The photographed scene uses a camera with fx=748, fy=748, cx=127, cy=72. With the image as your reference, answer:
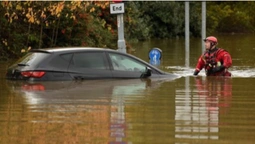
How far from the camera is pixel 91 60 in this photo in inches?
671

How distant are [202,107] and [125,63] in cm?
531

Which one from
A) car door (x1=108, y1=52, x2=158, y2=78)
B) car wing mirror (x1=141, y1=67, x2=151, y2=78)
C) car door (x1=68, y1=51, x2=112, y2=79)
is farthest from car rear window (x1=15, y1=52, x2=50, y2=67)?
car wing mirror (x1=141, y1=67, x2=151, y2=78)

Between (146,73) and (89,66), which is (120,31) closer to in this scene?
(146,73)

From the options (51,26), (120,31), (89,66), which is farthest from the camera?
(51,26)

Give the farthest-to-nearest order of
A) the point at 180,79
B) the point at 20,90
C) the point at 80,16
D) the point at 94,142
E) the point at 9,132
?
the point at 80,16
the point at 180,79
the point at 20,90
the point at 9,132
the point at 94,142

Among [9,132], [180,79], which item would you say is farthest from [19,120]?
[180,79]

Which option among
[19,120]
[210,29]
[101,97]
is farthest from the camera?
[210,29]

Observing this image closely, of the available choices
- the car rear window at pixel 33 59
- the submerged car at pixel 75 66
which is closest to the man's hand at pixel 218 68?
the submerged car at pixel 75 66

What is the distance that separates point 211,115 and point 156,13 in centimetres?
5398

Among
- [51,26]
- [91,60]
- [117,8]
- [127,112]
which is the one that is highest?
[117,8]

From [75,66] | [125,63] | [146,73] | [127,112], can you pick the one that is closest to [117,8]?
[125,63]

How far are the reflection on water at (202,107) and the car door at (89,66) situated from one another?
78.8 inches

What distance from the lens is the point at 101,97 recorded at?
13.8 metres

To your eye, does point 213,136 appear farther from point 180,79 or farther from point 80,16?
point 80,16
